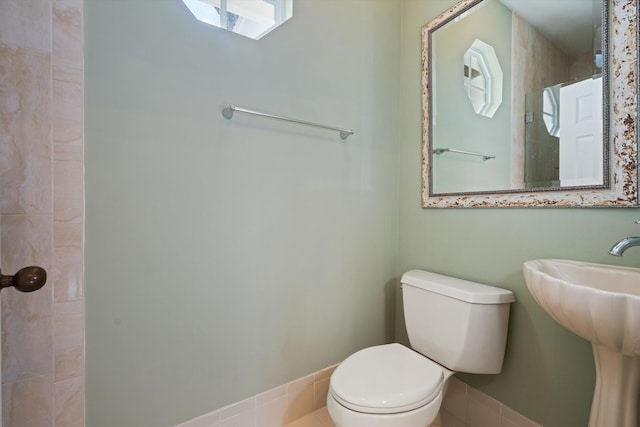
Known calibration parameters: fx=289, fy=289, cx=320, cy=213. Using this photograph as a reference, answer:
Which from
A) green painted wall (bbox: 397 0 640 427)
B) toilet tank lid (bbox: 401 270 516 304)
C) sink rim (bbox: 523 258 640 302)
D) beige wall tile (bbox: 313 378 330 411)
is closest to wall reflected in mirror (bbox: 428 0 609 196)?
→ green painted wall (bbox: 397 0 640 427)

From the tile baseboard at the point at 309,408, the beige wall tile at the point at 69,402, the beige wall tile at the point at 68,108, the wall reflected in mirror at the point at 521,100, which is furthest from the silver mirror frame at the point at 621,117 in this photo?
the beige wall tile at the point at 69,402

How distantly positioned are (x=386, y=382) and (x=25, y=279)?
3.57 ft

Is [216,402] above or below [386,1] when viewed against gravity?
below

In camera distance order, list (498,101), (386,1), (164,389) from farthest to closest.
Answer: (386,1), (498,101), (164,389)

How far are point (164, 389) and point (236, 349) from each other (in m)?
0.28

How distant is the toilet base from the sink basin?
1.75ft

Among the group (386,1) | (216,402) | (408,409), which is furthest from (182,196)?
(386,1)

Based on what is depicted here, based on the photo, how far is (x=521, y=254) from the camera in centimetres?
119

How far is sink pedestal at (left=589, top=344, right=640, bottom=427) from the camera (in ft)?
2.71

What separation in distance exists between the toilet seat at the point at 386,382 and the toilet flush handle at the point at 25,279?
92cm

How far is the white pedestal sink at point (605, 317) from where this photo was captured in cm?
69

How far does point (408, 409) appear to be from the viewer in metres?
0.97

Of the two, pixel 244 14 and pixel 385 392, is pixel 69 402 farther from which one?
pixel 244 14

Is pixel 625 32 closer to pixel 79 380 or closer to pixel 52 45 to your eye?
pixel 52 45
